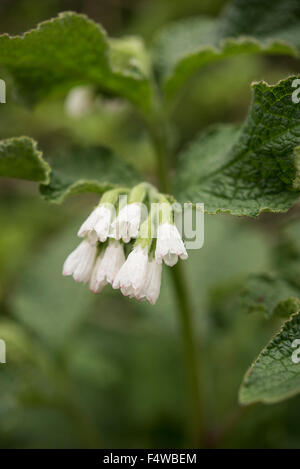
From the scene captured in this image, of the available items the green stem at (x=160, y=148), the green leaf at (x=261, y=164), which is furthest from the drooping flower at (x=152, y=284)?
the green stem at (x=160, y=148)

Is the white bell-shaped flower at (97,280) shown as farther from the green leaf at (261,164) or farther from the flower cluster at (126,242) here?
the green leaf at (261,164)

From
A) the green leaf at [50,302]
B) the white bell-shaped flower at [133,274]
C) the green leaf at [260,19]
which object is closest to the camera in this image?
the white bell-shaped flower at [133,274]

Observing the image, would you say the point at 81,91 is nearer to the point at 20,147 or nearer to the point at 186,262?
the point at 20,147

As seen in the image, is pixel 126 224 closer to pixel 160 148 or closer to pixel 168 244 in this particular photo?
pixel 168 244

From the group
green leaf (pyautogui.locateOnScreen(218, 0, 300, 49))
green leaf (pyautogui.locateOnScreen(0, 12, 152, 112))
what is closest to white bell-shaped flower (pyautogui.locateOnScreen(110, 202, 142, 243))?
green leaf (pyautogui.locateOnScreen(0, 12, 152, 112))

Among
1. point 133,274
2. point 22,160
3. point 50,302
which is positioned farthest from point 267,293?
point 50,302

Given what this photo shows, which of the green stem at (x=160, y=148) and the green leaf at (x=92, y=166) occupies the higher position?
the green stem at (x=160, y=148)

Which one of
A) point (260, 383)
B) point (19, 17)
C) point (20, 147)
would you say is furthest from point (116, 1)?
point (260, 383)
